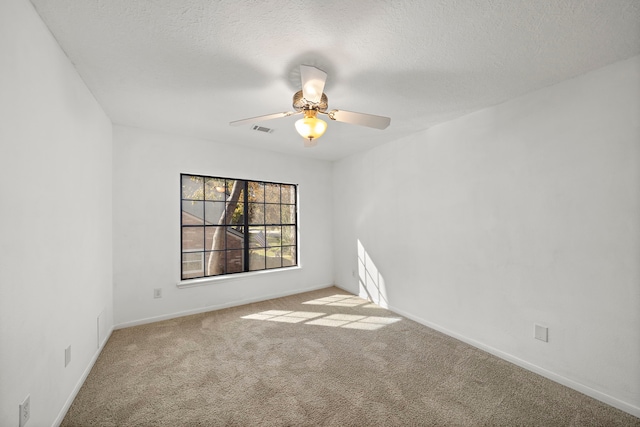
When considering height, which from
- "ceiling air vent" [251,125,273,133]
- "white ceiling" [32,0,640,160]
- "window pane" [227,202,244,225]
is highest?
"white ceiling" [32,0,640,160]

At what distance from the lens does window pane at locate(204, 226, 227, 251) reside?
3.91 metres

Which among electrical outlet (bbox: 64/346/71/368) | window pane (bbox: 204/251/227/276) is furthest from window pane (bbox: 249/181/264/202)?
electrical outlet (bbox: 64/346/71/368)

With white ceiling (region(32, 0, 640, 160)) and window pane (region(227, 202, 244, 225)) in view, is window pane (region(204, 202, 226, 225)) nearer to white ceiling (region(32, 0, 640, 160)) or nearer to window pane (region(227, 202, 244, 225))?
window pane (region(227, 202, 244, 225))

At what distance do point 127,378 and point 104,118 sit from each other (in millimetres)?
2546

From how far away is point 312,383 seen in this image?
2104 mm

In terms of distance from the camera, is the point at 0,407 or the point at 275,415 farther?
the point at 275,415

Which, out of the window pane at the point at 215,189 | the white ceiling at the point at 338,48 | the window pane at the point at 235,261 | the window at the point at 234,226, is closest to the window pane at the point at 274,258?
the window at the point at 234,226

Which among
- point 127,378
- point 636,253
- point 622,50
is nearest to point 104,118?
point 127,378

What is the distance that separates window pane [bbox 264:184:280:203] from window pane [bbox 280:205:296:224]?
0.19m

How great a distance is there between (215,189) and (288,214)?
1.31m

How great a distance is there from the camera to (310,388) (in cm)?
204

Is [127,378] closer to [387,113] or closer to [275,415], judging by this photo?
[275,415]

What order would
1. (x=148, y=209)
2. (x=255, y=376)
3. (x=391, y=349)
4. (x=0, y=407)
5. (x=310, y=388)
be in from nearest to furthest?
(x=0, y=407), (x=310, y=388), (x=255, y=376), (x=391, y=349), (x=148, y=209)

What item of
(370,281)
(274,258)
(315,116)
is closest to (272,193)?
(274,258)
